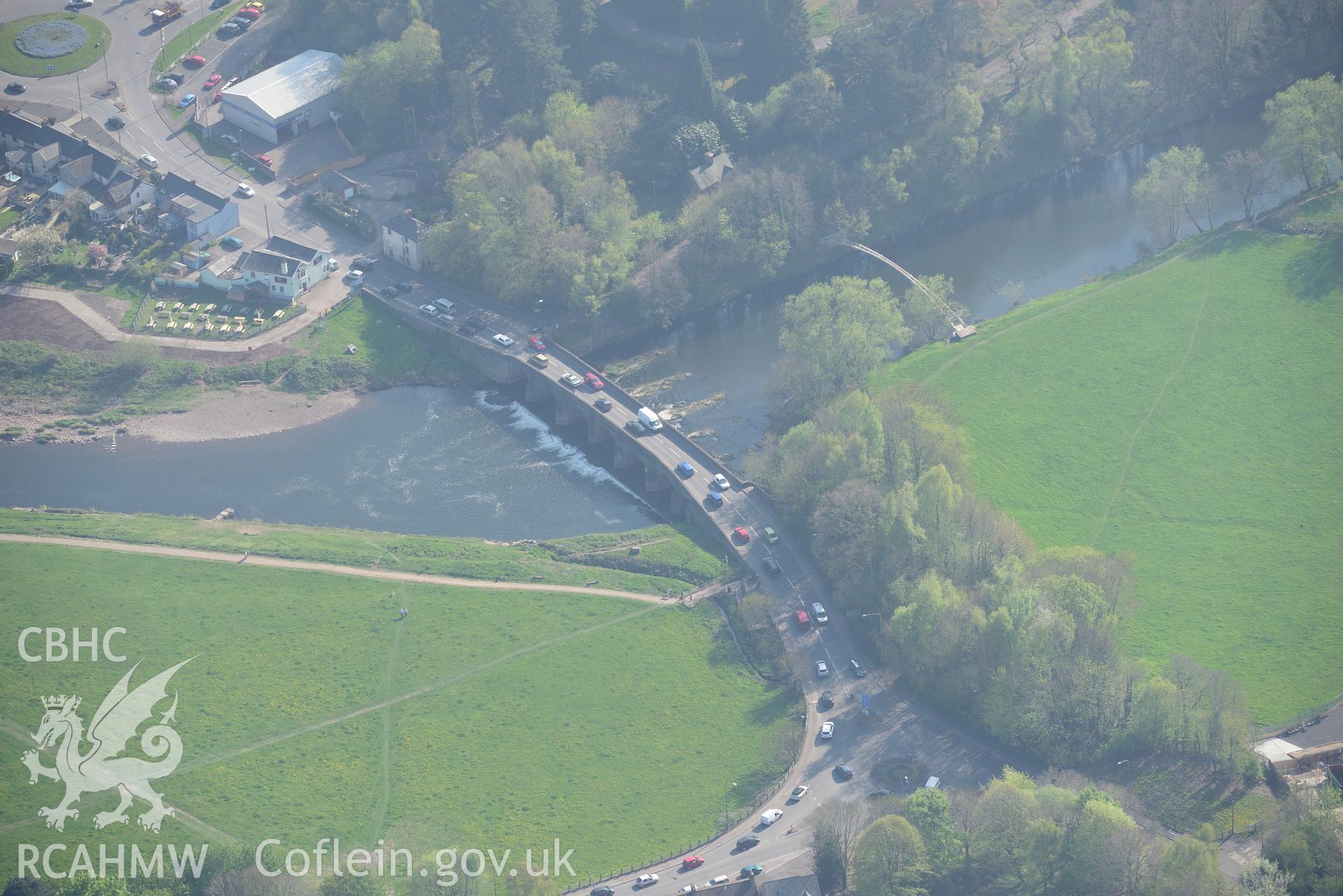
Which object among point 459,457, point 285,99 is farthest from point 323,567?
point 285,99

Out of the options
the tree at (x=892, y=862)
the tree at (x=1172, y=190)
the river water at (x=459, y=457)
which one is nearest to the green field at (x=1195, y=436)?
the tree at (x=1172, y=190)

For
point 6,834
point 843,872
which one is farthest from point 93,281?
point 843,872

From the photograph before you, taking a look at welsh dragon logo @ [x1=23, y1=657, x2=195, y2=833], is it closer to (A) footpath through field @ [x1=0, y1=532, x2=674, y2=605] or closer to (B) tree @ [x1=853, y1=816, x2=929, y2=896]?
(A) footpath through field @ [x1=0, y1=532, x2=674, y2=605]

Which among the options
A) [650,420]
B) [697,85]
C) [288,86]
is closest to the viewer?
[650,420]

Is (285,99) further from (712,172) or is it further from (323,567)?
(323,567)

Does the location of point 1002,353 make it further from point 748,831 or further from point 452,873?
point 452,873

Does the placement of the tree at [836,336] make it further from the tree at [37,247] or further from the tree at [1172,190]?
the tree at [37,247]
